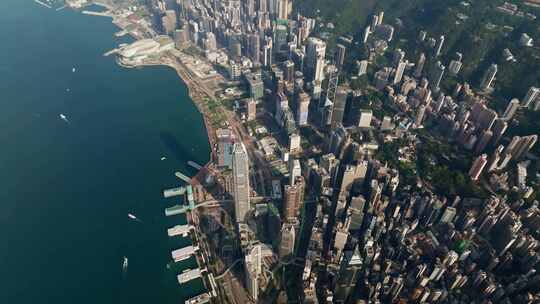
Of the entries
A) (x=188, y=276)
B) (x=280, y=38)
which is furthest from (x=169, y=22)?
(x=188, y=276)

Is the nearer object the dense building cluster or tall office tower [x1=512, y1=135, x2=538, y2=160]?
the dense building cluster

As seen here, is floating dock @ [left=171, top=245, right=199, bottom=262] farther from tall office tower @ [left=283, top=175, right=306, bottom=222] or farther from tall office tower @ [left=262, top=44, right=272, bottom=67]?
tall office tower @ [left=262, top=44, right=272, bottom=67]

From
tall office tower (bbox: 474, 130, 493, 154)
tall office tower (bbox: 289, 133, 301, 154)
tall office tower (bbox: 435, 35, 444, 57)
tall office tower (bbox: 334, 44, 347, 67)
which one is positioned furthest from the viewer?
tall office tower (bbox: 334, 44, 347, 67)

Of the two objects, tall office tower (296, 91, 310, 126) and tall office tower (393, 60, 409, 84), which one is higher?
tall office tower (393, 60, 409, 84)

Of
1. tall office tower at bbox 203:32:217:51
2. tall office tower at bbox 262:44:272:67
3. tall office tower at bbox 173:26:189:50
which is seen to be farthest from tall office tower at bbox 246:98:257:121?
tall office tower at bbox 173:26:189:50

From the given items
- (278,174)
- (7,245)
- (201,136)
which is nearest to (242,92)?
(201,136)

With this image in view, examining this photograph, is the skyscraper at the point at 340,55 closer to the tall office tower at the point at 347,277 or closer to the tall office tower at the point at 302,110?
the tall office tower at the point at 302,110

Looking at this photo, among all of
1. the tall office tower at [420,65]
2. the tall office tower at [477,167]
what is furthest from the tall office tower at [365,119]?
the tall office tower at [420,65]

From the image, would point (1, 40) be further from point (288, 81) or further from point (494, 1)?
point (494, 1)
